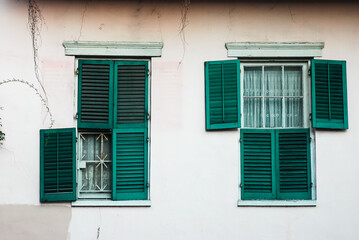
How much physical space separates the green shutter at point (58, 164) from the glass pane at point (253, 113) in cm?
250

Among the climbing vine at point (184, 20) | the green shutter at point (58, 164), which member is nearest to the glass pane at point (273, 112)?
the climbing vine at point (184, 20)

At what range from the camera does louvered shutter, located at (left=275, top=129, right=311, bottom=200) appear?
778 centimetres

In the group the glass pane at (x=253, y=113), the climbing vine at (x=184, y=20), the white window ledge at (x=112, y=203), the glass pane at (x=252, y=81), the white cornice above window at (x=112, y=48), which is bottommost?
the white window ledge at (x=112, y=203)

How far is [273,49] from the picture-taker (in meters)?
7.89

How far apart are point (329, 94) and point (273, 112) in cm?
83

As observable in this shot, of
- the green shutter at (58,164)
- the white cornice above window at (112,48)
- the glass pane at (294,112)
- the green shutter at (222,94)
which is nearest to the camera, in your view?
the green shutter at (58,164)

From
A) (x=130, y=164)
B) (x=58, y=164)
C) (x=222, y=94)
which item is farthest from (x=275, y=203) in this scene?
(x=58, y=164)

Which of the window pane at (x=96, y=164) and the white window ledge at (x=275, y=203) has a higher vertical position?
the window pane at (x=96, y=164)

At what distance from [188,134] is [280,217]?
68.8 inches

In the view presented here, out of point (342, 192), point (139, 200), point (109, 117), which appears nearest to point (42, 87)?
point (109, 117)

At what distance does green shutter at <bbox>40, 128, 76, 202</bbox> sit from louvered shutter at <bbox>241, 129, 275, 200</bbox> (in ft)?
7.95

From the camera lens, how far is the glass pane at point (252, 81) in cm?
798

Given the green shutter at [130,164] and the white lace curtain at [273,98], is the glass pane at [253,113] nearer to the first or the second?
the white lace curtain at [273,98]

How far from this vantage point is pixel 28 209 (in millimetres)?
7629
